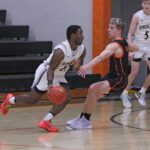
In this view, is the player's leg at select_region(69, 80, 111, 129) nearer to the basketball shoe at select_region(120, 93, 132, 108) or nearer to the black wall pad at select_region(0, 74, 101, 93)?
the basketball shoe at select_region(120, 93, 132, 108)

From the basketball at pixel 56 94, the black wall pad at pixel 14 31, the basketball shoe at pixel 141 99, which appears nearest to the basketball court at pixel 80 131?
the basketball shoe at pixel 141 99

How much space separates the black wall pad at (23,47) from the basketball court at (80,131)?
5.50 ft

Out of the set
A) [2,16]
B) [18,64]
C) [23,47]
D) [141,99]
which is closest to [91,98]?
[141,99]

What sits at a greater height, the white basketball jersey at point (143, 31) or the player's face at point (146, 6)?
the player's face at point (146, 6)

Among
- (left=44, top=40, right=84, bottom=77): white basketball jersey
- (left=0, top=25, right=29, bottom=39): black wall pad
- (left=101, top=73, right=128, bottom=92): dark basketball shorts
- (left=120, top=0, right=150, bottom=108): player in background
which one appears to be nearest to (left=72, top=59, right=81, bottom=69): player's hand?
(left=44, top=40, right=84, bottom=77): white basketball jersey

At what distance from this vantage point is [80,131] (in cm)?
801

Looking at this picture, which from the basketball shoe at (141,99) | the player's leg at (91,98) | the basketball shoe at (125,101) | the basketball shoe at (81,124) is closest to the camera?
the player's leg at (91,98)

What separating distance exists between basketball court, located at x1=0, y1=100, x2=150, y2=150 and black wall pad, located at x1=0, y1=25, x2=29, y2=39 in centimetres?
215

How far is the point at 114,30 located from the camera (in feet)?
26.5

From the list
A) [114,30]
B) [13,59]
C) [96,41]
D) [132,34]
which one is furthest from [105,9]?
[114,30]

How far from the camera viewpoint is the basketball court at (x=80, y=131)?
6.96 meters

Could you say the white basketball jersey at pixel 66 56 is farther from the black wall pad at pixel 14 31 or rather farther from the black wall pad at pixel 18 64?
the black wall pad at pixel 14 31

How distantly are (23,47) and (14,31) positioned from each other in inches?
18.8

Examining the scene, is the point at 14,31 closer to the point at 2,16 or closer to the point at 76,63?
the point at 2,16
